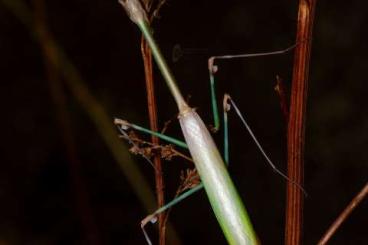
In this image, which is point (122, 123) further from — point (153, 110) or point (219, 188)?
point (219, 188)

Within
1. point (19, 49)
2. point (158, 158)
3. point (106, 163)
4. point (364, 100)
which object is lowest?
point (364, 100)

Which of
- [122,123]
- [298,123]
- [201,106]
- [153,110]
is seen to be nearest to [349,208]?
[298,123]

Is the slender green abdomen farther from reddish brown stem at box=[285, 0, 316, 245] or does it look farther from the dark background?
the dark background

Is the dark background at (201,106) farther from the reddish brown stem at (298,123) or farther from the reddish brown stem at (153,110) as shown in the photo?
the reddish brown stem at (298,123)

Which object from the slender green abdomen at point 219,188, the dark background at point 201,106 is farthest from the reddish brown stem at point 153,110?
the dark background at point 201,106

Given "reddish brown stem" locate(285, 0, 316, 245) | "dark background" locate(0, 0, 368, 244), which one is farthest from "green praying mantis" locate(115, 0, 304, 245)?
"dark background" locate(0, 0, 368, 244)

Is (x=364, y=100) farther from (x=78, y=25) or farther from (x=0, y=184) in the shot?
(x=0, y=184)

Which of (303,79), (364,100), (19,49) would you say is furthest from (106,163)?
(303,79)
